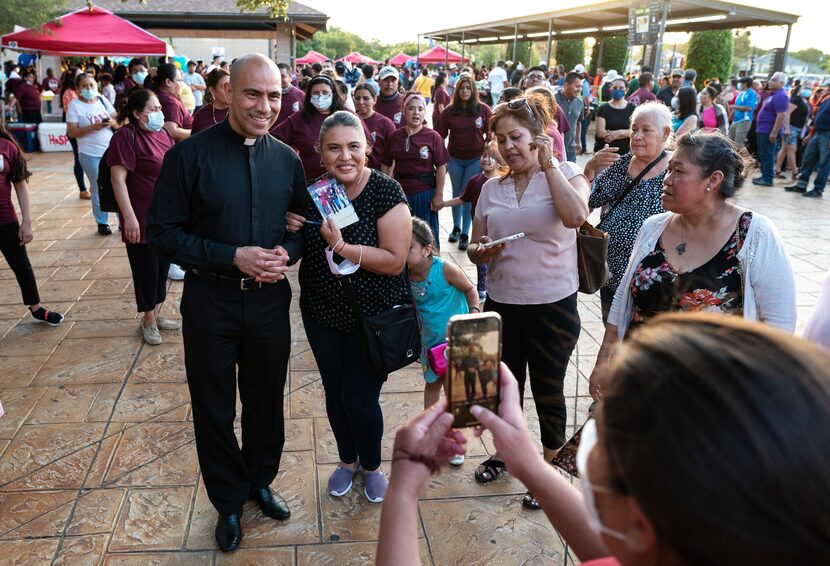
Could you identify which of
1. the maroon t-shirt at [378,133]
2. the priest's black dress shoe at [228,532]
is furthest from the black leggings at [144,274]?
the priest's black dress shoe at [228,532]

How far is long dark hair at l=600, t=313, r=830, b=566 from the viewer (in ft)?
2.19

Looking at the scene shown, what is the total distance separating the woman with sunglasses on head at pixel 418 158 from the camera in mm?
6127

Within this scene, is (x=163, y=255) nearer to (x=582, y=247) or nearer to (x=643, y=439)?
(x=582, y=247)

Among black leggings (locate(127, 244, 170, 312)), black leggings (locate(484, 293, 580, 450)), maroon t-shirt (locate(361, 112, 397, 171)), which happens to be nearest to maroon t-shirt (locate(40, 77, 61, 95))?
Answer: maroon t-shirt (locate(361, 112, 397, 171))

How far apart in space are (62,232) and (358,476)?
6.55m

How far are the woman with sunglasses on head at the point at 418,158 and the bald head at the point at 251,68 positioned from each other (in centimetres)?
351

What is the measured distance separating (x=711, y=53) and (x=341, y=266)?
23.6m

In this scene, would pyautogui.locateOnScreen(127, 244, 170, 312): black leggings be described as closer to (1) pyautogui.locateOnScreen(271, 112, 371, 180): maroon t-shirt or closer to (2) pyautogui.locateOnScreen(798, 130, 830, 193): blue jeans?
(1) pyautogui.locateOnScreen(271, 112, 371, 180): maroon t-shirt

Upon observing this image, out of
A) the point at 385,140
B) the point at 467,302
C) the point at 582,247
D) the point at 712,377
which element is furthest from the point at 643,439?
the point at 385,140

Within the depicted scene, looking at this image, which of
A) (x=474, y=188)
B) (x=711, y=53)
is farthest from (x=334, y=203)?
(x=711, y=53)

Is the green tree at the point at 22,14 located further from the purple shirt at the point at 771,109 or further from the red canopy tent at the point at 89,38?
the purple shirt at the point at 771,109

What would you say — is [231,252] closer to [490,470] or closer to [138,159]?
[490,470]

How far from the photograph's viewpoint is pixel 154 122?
16.0ft

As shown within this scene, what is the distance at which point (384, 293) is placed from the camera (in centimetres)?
295
